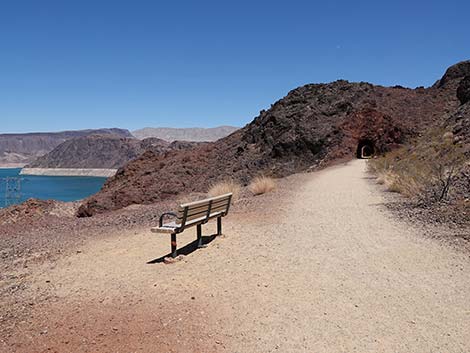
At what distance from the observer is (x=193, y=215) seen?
6781 mm

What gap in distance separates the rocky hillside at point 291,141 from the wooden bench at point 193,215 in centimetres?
1425

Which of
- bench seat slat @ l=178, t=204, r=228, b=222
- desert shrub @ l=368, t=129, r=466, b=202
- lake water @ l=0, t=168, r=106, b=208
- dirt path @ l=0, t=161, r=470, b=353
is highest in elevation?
desert shrub @ l=368, t=129, r=466, b=202

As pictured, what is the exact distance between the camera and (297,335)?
3852 millimetres

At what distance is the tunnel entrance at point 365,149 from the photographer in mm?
30470

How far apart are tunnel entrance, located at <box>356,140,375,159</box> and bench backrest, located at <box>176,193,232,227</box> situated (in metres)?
23.9

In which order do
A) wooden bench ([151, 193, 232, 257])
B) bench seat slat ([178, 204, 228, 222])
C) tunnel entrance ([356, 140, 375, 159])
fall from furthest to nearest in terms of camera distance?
tunnel entrance ([356, 140, 375, 159]) → bench seat slat ([178, 204, 228, 222]) → wooden bench ([151, 193, 232, 257])

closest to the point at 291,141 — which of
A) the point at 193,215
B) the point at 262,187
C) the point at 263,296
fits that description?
the point at 262,187

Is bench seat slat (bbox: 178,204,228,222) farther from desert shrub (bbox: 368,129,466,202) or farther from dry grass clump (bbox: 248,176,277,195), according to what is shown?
dry grass clump (bbox: 248,176,277,195)

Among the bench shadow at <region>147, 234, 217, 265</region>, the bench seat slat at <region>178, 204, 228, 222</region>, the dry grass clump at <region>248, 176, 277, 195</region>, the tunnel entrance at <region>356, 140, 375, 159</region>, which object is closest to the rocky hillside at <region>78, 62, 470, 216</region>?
the tunnel entrance at <region>356, 140, 375, 159</region>

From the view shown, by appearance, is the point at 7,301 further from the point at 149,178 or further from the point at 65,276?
the point at 149,178

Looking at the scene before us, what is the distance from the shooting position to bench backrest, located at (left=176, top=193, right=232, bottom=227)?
6.42 meters

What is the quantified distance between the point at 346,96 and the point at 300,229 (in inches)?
1056

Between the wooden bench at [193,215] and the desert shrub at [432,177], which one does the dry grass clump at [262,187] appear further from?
the wooden bench at [193,215]

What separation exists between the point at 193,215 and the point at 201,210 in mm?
278
